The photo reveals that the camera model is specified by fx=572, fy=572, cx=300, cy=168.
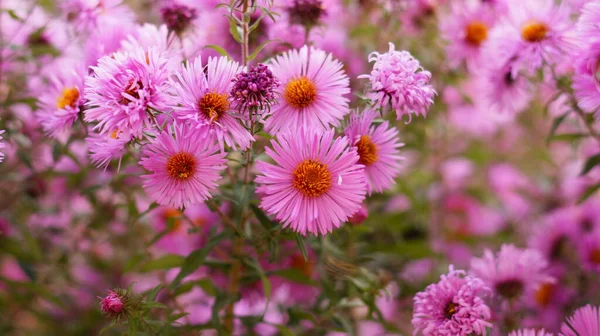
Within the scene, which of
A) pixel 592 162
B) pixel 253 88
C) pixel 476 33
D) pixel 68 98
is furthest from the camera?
pixel 476 33

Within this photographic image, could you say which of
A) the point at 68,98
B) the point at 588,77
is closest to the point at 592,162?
the point at 588,77

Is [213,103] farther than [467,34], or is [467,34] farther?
[467,34]

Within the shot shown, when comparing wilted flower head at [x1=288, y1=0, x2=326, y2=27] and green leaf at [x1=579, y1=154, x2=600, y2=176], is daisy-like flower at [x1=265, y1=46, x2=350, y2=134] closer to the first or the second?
wilted flower head at [x1=288, y1=0, x2=326, y2=27]

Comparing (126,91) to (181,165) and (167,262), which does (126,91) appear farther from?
(167,262)

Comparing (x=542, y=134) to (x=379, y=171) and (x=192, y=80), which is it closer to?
(x=379, y=171)

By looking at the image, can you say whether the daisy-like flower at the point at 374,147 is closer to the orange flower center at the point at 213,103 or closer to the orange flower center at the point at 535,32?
the orange flower center at the point at 213,103

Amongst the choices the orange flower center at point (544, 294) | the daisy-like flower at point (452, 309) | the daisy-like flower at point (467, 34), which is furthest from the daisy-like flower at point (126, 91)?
the orange flower center at point (544, 294)

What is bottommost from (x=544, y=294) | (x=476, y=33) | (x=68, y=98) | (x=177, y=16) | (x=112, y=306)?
(x=112, y=306)
